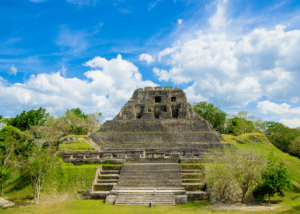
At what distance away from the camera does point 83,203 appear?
1216 cm

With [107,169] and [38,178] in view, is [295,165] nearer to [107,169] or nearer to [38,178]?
[107,169]

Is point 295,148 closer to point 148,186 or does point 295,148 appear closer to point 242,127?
point 242,127

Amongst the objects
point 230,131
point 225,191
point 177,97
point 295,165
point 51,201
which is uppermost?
point 177,97

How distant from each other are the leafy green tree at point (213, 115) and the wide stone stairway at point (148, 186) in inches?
1212

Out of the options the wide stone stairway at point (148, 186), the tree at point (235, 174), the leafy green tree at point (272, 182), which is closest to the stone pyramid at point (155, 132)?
the wide stone stairway at point (148, 186)

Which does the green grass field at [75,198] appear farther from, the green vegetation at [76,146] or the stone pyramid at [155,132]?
the green vegetation at [76,146]

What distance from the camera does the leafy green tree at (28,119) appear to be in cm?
3516

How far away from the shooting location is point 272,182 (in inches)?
418

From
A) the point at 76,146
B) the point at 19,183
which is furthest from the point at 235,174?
the point at 76,146

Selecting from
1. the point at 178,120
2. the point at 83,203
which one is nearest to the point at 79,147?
the point at 83,203

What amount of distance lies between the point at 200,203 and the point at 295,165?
8.94 metres

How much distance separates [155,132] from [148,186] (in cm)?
1255

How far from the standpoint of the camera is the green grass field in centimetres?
1050

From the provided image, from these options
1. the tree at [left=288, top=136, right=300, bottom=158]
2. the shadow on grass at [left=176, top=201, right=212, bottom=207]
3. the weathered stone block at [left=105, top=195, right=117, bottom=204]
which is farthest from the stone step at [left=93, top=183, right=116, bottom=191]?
the tree at [left=288, top=136, right=300, bottom=158]
